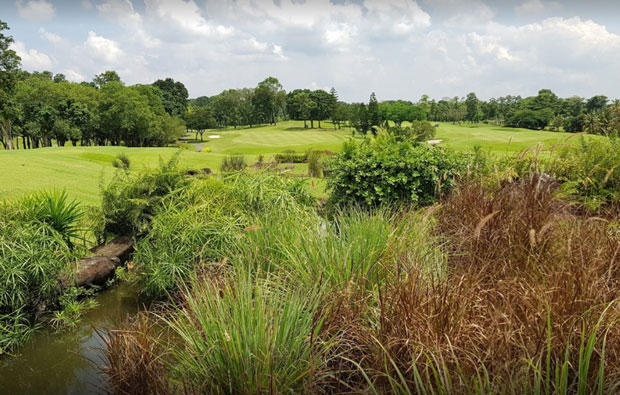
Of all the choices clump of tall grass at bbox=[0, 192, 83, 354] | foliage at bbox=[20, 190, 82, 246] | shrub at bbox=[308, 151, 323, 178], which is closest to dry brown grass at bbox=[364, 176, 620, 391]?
clump of tall grass at bbox=[0, 192, 83, 354]

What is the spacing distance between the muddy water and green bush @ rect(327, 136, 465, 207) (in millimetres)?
4411

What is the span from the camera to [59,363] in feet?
13.7

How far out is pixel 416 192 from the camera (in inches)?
306

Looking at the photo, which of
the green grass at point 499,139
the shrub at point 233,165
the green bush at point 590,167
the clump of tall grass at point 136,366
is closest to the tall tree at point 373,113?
the green grass at point 499,139

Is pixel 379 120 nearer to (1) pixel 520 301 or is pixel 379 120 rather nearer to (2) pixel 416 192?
(2) pixel 416 192

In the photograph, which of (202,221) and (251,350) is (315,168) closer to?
(202,221)

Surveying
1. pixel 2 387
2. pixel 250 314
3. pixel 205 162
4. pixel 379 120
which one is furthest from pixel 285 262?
pixel 379 120

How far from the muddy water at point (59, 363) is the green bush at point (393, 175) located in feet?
14.5

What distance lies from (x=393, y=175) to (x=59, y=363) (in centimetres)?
575

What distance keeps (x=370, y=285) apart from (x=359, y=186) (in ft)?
14.3

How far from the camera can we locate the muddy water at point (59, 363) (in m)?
3.79

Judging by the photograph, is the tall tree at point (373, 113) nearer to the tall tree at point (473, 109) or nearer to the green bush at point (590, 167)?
the tall tree at point (473, 109)

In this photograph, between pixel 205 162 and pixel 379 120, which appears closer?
pixel 205 162

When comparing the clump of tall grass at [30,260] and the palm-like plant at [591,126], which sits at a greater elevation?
the palm-like plant at [591,126]
